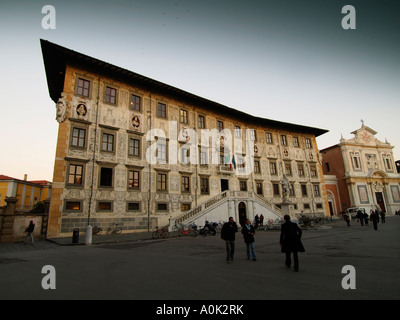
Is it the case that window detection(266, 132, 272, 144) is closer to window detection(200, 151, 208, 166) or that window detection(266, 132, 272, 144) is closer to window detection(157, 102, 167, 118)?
window detection(200, 151, 208, 166)

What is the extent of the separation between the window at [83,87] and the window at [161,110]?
22.5ft

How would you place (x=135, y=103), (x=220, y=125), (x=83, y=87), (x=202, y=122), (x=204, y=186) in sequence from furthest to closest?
(x=220, y=125) → (x=202, y=122) → (x=204, y=186) → (x=135, y=103) → (x=83, y=87)

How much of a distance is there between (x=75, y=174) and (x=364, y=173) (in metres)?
46.8

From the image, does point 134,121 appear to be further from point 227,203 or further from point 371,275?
point 371,275

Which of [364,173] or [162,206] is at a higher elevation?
[364,173]

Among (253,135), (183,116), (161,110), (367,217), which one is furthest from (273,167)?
(161,110)

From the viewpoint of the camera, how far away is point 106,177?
771 inches

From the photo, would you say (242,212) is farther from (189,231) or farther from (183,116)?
(183,116)

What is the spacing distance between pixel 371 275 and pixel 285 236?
208cm

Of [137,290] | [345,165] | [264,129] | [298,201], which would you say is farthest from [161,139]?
[345,165]

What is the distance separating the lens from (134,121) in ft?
72.7

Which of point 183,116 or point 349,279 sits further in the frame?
point 183,116

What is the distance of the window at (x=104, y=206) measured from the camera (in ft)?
61.3

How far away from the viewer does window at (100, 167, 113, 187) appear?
19.3 metres
